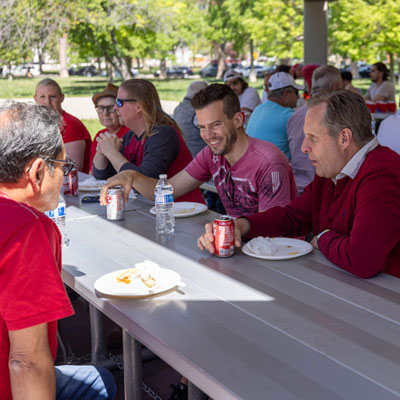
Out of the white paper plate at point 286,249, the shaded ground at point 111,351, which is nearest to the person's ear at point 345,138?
the white paper plate at point 286,249

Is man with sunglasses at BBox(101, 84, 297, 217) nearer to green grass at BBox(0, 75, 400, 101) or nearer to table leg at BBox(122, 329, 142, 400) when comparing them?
table leg at BBox(122, 329, 142, 400)

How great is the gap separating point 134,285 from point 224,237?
0.52 m

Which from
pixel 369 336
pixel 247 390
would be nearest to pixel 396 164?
pixel 369 336

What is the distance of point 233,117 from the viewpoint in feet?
11.2

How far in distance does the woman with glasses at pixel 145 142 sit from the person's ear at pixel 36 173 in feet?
7.82

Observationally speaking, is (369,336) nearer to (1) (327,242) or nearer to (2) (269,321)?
(2) (269,321)

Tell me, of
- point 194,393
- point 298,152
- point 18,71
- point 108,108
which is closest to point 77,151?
point 108,108

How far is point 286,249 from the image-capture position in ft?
8.36

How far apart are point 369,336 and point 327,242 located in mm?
752

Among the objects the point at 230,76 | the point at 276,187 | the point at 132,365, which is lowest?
the point at 132,365

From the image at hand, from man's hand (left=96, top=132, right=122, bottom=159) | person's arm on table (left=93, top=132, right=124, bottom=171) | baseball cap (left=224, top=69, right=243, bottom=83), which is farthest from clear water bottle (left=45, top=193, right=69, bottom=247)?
baseball cap (left=224, top=69, right=243, bottom=83)

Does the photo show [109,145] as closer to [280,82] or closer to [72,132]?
[72,132]

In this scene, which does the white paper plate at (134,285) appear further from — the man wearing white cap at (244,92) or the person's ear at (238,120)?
the man wearing white cap at (244,92)

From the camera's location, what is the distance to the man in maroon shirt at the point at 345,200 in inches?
89.6
